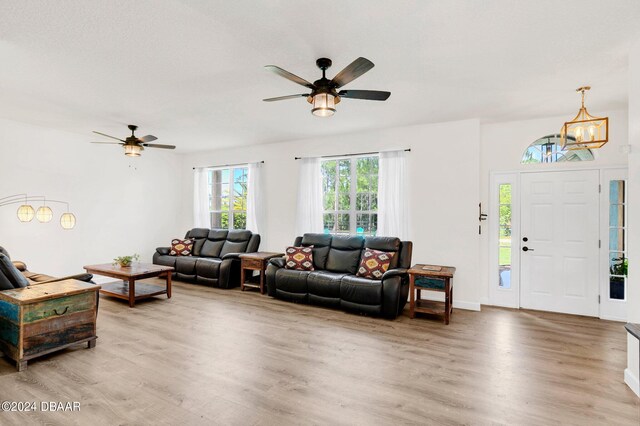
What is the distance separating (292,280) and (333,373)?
2.22 m

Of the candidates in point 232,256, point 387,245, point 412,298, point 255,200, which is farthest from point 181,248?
point 412,298

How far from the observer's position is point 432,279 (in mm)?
4367

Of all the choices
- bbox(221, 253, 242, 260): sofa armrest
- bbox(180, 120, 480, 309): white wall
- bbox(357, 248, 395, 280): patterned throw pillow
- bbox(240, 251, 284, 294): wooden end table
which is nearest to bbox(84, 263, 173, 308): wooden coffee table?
bbox(221, 253, 242, 260): sofa armrest

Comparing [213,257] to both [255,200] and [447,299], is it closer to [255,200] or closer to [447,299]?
[255,200]

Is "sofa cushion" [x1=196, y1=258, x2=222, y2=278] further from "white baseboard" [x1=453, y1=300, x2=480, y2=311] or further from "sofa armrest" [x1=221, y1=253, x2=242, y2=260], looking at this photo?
"white baseboard" [x1=453, y1=300, x2=480, y2=311]

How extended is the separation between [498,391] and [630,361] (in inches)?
45.5

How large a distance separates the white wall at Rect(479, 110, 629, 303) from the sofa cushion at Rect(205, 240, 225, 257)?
4.82 m

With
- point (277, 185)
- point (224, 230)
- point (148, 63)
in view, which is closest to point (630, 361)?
point (148, 63)

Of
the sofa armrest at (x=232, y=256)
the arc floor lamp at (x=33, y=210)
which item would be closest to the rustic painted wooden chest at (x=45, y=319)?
the arc floor lamp at (x=33, y=210)

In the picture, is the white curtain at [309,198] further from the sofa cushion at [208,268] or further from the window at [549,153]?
the window at [549,153]

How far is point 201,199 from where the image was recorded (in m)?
7.38

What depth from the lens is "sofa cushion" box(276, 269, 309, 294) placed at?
15.7ft

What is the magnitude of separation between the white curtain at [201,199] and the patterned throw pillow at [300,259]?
9.86 feet

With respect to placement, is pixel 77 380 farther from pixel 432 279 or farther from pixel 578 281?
pixel 578 281
